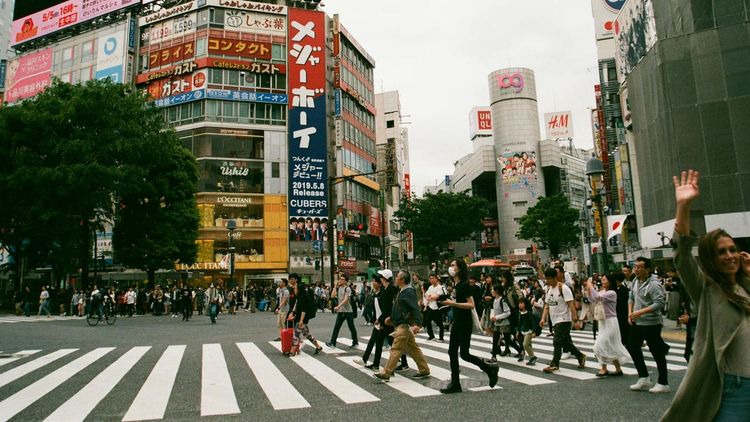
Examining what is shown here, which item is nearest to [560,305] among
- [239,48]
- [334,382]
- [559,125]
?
[334,382]

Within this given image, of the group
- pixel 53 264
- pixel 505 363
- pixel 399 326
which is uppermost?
pixel 53 264

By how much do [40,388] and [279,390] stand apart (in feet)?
12.0

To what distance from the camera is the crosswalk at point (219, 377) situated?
650 centimetres

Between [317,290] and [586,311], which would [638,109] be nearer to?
[586,311]

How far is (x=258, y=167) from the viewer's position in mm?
43938

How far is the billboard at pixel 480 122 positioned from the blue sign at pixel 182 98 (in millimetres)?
86298

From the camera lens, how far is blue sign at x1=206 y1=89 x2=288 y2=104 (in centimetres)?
4316

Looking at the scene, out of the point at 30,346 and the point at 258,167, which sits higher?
the point at 258,167

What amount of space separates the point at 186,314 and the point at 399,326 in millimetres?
19374

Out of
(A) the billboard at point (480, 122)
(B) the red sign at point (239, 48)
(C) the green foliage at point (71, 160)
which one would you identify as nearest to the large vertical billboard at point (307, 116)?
(B) the red sign at point (239, 48)

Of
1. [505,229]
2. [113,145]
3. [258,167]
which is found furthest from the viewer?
[505,229]

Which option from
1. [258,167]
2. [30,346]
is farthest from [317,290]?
[30,346]

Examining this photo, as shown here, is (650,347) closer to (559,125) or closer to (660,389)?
(660,389)

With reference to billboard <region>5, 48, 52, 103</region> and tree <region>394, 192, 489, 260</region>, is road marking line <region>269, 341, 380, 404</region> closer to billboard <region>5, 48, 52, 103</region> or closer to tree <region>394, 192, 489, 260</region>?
tree <region>394, 192, 489, 260</region>
